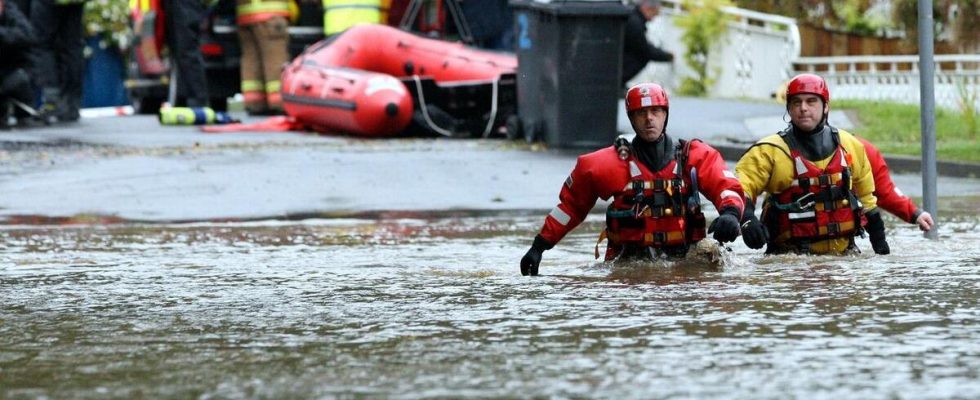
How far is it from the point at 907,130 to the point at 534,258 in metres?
13.0

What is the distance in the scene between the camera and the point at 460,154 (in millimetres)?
18891

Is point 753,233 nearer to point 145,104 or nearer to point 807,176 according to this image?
point 807,176

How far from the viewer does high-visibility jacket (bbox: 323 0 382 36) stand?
25906 mm

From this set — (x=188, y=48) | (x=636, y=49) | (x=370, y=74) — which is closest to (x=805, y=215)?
(x=370, y=74)

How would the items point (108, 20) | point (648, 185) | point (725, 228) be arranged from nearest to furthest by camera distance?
1. point (725, 228)
2. point (648, 185)
3. point (108, 20)

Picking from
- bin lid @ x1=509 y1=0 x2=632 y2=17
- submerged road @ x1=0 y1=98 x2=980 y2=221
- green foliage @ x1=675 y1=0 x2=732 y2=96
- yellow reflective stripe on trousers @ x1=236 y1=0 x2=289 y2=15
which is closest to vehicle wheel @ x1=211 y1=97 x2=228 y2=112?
yellow reflective stripe on trousers @ x1=236 y1=0 x2=289 y2=15

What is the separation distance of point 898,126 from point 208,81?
34.6 ft

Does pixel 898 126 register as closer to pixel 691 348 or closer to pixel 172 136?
pixel 172 136

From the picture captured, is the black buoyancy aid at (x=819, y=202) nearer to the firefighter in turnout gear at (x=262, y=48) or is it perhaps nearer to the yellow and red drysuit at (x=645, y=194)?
the yellow and red drysuit at (x=645, y=194)

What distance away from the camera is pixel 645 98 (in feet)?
30.0

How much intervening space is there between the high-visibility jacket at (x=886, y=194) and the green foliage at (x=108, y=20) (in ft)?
92.5

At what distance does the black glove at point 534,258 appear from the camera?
366 inches

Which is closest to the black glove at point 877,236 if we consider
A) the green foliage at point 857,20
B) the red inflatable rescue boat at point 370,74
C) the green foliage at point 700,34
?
the red inflatable rescue boat at point 370,74

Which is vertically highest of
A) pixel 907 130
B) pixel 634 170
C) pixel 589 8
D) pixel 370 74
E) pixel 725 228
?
pixel 589 8
